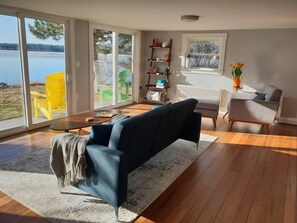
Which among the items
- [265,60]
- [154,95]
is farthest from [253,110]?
[154,95]

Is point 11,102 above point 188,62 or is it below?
below

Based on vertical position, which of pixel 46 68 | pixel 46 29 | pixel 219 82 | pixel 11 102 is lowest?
pixel 11 102

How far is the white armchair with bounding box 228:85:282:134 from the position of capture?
4578 millimetres

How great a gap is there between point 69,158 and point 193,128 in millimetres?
2041

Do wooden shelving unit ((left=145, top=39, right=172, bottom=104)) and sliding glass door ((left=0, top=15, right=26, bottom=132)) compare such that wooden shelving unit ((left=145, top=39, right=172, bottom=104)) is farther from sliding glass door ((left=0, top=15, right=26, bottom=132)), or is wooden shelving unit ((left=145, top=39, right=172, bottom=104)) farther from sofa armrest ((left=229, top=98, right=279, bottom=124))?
sliding glass door ((left=0, top=15, right=26, bottom=132))

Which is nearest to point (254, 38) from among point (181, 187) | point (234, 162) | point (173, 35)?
point (173, 35)

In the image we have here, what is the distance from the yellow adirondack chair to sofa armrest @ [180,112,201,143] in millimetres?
2793

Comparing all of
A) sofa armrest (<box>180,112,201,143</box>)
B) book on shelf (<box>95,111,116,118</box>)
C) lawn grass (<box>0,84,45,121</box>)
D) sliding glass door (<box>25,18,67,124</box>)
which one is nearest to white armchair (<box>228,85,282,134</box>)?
sofa armrest (<box>180,112,201,143</box>)

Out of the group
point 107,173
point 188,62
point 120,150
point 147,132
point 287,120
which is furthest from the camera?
point 188,62

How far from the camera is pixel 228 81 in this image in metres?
6.12

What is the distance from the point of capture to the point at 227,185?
2742 millimetres

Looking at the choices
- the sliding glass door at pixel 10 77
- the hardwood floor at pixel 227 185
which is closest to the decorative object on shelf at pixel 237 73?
the hardwood floor at pixel 227 185

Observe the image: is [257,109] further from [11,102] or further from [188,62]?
[11,102]

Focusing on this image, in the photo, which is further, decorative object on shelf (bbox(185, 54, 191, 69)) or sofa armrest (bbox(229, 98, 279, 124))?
decorative object on shelf (bbox(185, 54, 191, 69))
